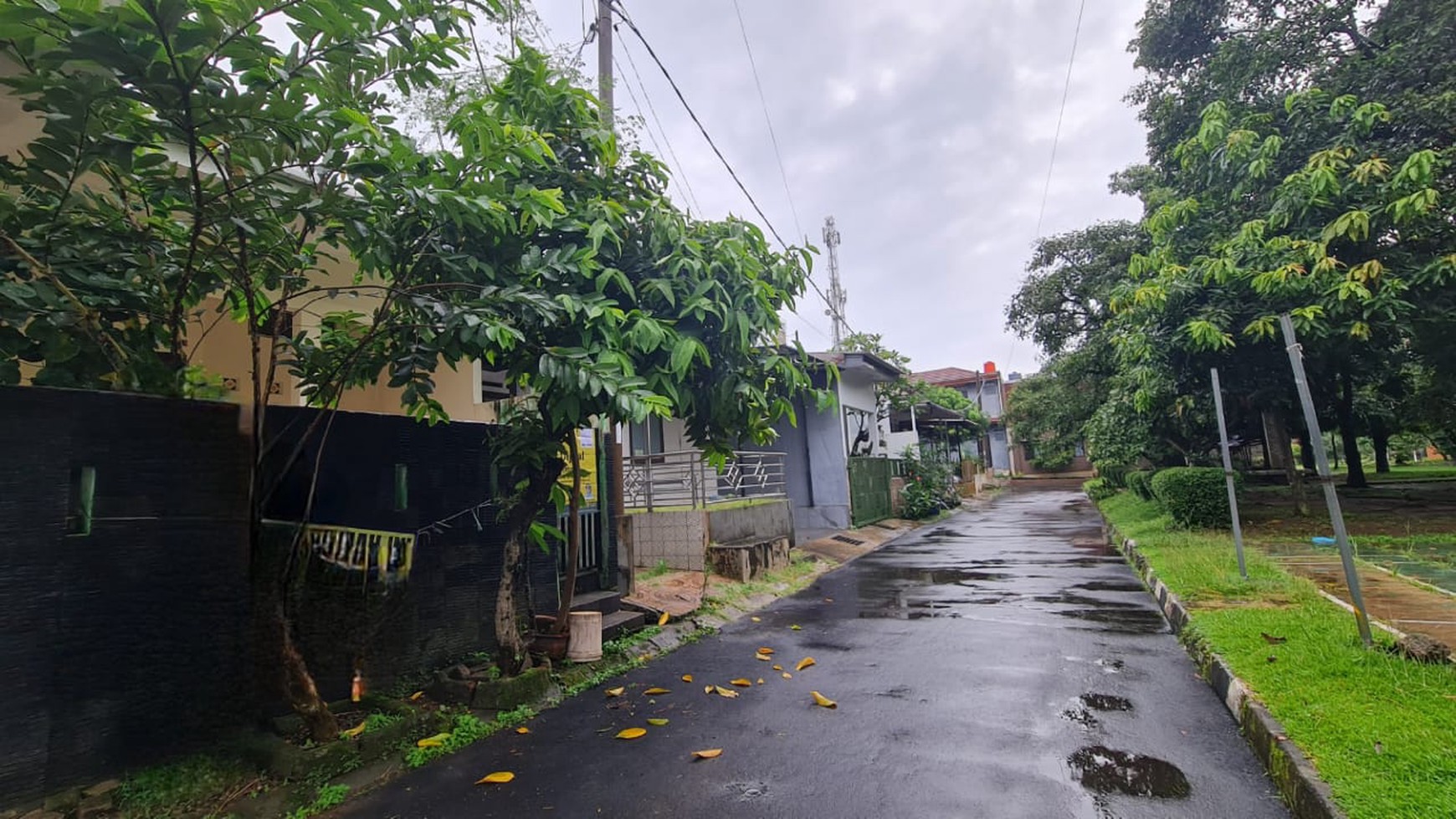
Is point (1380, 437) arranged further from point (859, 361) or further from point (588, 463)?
point (588, 463)

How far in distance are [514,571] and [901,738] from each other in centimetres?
293

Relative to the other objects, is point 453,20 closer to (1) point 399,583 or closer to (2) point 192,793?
(1) point 399,583

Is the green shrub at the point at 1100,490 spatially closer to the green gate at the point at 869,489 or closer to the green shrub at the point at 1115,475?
the green shrub at the point at 1115,475

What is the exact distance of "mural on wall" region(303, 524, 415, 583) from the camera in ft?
14.1

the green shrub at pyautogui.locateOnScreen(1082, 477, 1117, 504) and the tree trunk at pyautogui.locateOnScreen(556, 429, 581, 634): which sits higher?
the tree trunk at pyautogui.locateOnScreen(556, 429, 581, 634)

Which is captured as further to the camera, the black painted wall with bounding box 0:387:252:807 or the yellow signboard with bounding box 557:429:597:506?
the yellow signboard with bounding box 557:429:597:506

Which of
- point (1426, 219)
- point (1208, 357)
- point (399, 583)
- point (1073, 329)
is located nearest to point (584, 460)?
point (399, 583)

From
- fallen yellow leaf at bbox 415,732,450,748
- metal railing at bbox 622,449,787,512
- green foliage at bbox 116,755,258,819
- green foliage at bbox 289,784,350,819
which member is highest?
metal railing at bbox 622,449,787,512

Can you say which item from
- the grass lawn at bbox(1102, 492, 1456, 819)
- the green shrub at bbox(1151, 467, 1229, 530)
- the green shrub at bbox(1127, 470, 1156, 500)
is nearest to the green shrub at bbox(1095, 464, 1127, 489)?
the green shrub at bbox(1127, 470, 1156, 500)

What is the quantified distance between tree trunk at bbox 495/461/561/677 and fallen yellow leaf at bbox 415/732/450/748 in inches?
29.2

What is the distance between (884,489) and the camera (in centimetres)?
1880

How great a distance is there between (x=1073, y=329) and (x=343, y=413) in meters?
19.9

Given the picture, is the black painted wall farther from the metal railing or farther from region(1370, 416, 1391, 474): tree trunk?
region(1370, 416, 1391, 474): tree trunk

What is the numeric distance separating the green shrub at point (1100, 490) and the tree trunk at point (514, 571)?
22205 millimetres
